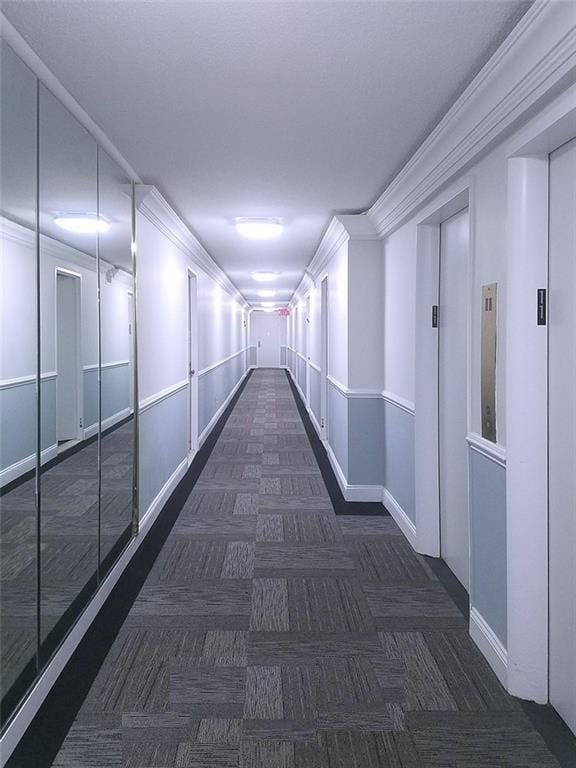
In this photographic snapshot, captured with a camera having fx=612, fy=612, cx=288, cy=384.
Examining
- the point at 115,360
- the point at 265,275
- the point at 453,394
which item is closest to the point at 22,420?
the point at 115,360

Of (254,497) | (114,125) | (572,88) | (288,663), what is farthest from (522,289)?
(254,497)

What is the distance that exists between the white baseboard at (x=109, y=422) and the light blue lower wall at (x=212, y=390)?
10.8 feet

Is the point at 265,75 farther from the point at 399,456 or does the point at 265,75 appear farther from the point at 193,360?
the point at 193,360

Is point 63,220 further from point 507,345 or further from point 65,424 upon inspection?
point 507,345

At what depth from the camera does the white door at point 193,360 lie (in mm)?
6539

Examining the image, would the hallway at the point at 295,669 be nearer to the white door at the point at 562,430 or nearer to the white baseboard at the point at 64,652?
the white baseboard at the point at 64,652

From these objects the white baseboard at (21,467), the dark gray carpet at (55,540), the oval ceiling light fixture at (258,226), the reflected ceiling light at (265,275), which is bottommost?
the dark gray carpet at (55,540)

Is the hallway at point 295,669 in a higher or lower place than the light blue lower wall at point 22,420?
lower

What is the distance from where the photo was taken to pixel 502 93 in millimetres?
2033

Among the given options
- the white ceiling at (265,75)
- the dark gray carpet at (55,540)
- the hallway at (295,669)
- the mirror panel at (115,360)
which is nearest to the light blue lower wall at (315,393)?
the hallway at (295,669)

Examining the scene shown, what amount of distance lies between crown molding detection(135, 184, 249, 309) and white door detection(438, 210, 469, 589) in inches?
71.9

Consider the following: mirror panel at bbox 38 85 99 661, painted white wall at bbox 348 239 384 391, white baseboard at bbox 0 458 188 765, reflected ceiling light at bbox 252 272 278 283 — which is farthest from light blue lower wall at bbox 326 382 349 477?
reflected ceiling light at bbox 252 272 278 283

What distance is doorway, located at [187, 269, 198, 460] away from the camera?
21.5 ft

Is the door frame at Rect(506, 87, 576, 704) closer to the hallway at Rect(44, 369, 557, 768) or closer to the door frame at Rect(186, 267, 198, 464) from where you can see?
the hallway at Rect(44, 369, 557, 768)
